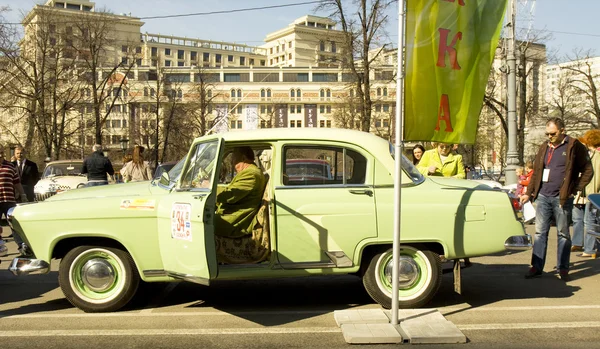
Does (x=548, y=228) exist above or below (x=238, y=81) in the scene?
below

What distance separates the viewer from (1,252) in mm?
7133

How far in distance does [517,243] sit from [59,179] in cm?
1615

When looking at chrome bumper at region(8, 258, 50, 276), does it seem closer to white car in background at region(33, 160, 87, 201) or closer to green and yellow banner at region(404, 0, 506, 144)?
green and yellow banner at region(404, 0, 506, 144)

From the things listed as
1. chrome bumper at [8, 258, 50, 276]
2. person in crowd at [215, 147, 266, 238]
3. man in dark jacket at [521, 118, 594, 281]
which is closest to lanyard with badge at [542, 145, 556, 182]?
man in dark jacket at [521, 118, 594, 281]

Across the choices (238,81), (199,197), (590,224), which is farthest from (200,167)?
(238,81)

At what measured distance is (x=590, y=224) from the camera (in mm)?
8914

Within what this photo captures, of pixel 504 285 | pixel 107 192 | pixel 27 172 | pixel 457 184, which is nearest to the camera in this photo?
pixel 107 192

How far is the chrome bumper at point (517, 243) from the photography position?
254 inches

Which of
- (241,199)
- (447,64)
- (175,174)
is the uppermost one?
(447,64)

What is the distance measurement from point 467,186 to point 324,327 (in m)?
2.22

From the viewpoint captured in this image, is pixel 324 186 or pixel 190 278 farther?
pixel 324 186

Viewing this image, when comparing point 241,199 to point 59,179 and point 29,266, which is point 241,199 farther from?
point 59,179

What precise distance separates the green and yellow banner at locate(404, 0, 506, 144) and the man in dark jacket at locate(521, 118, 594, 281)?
7.21ft

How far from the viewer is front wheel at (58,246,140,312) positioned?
6.37 m
